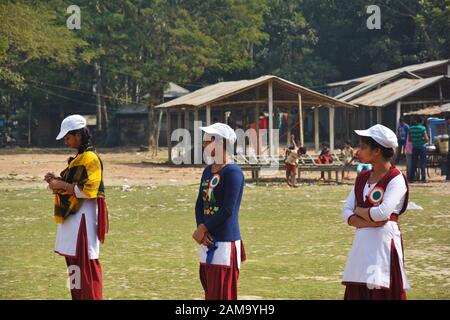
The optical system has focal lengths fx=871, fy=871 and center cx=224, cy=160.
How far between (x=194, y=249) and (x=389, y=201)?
6.03 metres

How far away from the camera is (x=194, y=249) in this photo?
1163 centimetres

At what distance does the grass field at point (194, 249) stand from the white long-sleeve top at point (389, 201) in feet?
8.32

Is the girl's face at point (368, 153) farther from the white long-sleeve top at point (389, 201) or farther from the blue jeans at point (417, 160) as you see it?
the blue jeans at point (417, 160)

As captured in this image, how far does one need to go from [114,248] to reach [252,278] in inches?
115

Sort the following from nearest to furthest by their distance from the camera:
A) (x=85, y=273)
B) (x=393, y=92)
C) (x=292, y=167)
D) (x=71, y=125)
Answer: (x=85, y=273), (x=71, y=125), (x=292, y=167), (x=393, y=92)

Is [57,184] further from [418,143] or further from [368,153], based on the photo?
[418,143]

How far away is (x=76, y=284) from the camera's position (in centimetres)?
678

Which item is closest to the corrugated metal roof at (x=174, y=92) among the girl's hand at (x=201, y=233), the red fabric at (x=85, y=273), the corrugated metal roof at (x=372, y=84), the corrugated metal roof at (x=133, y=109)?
the corrugated metal roof at (x=133, y=109)

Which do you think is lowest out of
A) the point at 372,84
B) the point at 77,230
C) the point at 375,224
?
the point at 77,230

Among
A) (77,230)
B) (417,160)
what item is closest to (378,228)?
(77,230)

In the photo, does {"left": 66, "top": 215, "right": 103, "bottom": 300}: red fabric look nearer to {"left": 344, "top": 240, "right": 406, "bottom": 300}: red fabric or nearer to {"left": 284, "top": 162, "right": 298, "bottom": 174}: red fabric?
{"left": 344, "top": 240, "right": 406, "bottom": 300}: red fabric

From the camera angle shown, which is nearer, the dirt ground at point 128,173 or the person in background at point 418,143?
the person in background at point 418,143

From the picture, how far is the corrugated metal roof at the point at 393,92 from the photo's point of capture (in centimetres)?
3494
